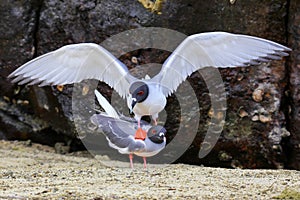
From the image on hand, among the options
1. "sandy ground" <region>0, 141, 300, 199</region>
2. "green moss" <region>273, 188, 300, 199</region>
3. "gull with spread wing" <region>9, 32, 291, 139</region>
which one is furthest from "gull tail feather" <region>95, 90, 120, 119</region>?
"green moss" <region>273, 188, 300, 199</region>

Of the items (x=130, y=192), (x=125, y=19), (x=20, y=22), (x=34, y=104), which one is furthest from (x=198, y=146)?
(x=130, y=192)

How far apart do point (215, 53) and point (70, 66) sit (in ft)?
4.59

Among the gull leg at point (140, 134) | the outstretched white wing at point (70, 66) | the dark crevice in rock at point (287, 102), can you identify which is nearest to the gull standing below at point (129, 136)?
the gull leg at point (140, 134)

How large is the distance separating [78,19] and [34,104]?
121 centimetres

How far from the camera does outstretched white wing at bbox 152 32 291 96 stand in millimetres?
5480

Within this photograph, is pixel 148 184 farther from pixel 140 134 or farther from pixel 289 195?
pixel 140 134

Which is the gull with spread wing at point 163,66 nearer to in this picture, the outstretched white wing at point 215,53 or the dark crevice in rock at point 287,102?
the outstretched white wing at point 215,53

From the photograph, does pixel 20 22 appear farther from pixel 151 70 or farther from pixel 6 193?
pixel 6 193

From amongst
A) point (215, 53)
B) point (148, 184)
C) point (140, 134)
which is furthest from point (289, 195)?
point (215, 53)

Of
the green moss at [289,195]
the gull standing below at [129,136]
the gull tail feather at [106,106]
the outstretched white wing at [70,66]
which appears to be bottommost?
the gull standing below at [129,136]

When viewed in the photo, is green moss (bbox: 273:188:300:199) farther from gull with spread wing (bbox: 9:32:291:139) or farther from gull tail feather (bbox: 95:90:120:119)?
gull tail feather (bbox: 95:90:120:119)

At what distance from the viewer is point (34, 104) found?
698 cm

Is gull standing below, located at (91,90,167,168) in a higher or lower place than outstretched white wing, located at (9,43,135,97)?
lower

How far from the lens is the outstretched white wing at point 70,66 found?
5.61m
